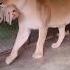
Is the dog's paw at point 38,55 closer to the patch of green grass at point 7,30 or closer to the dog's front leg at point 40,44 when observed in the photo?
the dog's front leg at point 40,44

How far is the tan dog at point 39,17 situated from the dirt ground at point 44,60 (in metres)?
0.03

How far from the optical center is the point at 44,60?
138 cm

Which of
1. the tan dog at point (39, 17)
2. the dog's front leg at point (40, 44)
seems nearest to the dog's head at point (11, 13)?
the tan dog at point (39, 17)

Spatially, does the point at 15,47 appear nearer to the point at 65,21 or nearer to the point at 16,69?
the point at 16,69

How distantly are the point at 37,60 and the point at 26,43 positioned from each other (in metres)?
0.20

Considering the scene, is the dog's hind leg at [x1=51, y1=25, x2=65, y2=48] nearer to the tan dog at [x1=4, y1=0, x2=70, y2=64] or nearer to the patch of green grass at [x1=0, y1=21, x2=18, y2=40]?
the tan dog at [x1=4, y1=0, x2=70, y2=64]

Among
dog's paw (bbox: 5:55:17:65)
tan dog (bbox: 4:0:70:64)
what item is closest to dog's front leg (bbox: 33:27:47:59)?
tan dog (bbox: 4:0:70:64)

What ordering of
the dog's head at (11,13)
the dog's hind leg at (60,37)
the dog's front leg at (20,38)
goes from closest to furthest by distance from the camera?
the dog's head at (11,13)
the dog's front leg at (20,38)
the dog's hind leg at (60,37)

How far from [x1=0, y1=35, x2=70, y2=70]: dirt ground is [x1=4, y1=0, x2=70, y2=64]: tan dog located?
32 mm

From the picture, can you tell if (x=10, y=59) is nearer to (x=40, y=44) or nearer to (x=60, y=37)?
(x=40, y=44)

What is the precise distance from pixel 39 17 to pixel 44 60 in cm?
22

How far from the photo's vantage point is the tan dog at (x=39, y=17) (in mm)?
1300

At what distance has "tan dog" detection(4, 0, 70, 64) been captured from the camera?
4.26 ft

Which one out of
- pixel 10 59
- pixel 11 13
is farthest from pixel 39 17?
pixel 10 59
